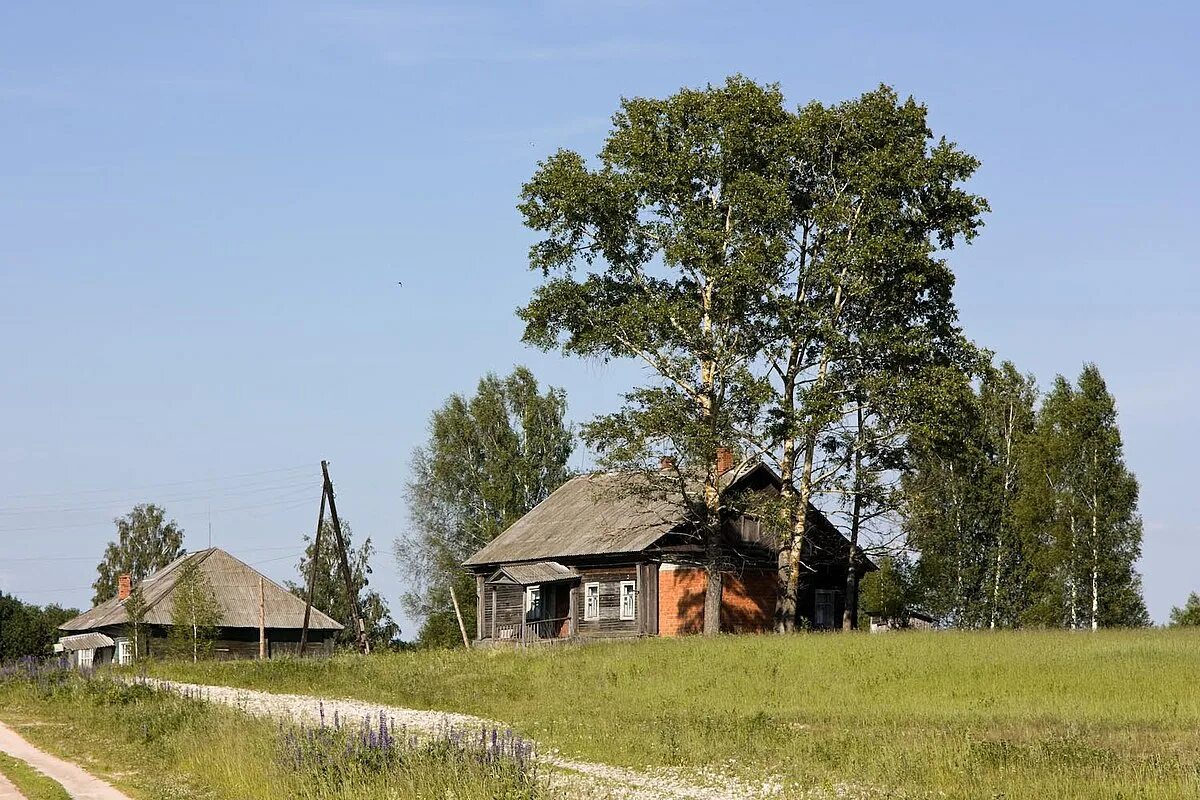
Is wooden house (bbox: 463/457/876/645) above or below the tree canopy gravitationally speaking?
below

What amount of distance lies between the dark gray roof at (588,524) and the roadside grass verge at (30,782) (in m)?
24.3

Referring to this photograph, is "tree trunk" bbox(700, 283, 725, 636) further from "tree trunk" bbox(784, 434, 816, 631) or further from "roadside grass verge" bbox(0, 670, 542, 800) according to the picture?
"roadside grass verge" bbox(0, 670, 542, 800)

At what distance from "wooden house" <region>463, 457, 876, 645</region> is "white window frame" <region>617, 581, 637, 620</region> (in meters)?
0.03

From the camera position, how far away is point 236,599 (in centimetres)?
6681

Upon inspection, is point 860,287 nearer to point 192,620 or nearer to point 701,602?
point 701,602

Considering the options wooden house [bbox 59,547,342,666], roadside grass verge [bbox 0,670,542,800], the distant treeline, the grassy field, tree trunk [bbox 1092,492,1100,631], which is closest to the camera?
roadside grass verge [bbox 0,670,542,800]

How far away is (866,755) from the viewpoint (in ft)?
60.5

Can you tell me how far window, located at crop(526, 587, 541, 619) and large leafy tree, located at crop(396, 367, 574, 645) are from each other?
18092 mm

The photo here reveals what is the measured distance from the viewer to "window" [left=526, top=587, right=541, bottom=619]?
174 ft

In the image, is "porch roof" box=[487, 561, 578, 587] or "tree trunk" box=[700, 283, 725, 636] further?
"porch roof" box=[487, 561, 578, 587]

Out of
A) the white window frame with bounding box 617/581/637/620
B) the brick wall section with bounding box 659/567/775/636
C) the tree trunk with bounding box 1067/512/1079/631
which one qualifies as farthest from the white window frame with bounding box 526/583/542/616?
the tree trunk with bounding box 1067/512/1079/631

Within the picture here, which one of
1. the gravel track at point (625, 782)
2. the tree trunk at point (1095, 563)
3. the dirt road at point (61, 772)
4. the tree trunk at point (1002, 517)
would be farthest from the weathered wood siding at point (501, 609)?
the dirt road at point (61, 772)

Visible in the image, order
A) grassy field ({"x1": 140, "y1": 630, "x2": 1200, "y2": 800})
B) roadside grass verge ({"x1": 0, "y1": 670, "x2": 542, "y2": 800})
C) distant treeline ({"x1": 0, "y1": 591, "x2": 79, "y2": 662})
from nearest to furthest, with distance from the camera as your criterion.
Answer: roadside grass verge ({"x1": 0, "y1": 670, "x2": 542, "y2": 800}) < grassy field ({"x1": 140, "y1": 630, "x2": 1200, "y2": 800}) < distant treeline ({"x1": 0, "y1": 591, "x2": 79, "y2": 662})

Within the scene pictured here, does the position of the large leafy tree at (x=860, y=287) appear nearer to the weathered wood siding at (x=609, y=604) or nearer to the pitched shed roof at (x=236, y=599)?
the weathered wood siding at (x=609, y=604)
